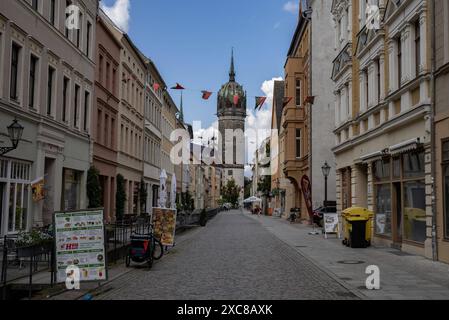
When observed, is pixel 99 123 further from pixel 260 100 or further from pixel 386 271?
pixel 386 271

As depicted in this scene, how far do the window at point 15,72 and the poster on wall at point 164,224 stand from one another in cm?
591

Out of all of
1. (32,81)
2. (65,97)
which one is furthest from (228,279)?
(65,97)

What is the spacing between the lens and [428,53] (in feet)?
55.7

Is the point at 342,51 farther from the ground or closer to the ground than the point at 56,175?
farther from the ground

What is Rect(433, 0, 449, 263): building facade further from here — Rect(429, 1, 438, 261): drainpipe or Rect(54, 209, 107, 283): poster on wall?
Rect(54, 209, 107, 283): poster on wall

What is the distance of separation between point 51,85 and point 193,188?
75.1 meters

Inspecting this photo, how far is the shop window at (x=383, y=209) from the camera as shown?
71.4ft

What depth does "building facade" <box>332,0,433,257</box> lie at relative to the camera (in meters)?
17.6

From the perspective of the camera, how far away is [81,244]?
1137 centimetres

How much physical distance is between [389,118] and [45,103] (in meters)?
12.6

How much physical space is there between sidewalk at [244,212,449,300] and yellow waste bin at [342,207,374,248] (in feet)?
1.67

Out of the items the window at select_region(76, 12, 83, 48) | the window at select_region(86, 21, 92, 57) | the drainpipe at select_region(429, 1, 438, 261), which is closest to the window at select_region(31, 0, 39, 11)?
the window at select_region(76, 12, 83, 48)

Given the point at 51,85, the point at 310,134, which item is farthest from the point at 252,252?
the point at 310,134
